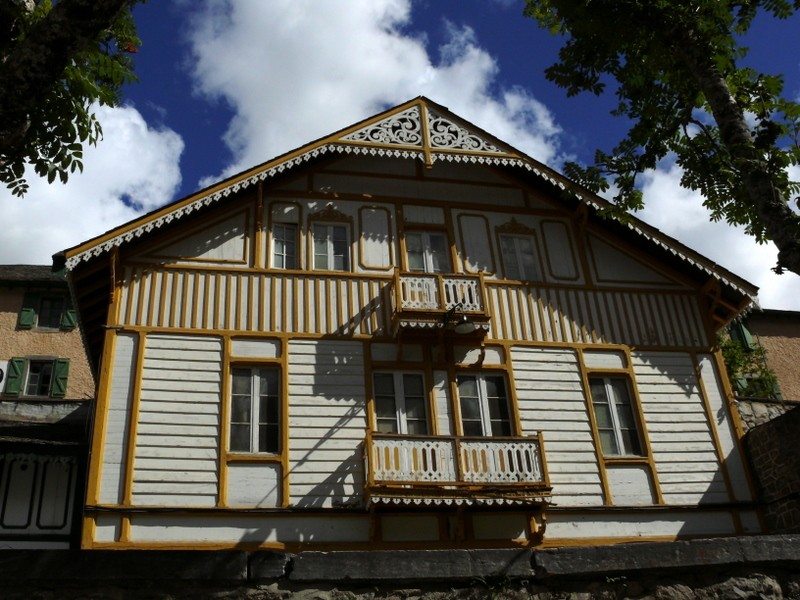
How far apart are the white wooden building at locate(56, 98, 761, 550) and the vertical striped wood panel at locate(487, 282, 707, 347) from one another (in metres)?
0.05

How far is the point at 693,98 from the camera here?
12.1m

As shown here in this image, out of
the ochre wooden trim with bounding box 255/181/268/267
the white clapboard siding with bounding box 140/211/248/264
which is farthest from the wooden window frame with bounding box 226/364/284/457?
→ the white clapboard siding with bounding box 140/211/248/264

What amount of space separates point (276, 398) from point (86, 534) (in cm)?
381

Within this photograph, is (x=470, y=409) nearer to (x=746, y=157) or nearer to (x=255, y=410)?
(x=255, y=410)

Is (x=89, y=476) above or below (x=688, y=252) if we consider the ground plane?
below

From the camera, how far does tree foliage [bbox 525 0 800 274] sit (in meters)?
10.1

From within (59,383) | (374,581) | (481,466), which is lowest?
(374,581)

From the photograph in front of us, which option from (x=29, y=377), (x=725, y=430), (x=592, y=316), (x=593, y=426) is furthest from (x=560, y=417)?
(x=29, y=377)

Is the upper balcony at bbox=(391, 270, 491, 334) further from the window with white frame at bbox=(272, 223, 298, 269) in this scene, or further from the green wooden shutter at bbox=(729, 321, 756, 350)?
the green wooden shutter at bbox=(729, 321, 756, 350)

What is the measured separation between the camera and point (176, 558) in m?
6.34

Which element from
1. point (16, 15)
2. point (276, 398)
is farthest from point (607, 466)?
point (16, 15)

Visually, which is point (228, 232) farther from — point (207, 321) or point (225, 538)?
point (225, 538)

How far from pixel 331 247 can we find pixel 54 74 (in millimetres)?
9767

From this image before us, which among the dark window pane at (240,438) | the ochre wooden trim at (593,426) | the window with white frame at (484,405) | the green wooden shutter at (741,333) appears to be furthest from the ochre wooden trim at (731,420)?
the green wooden shutter at (741,333)
